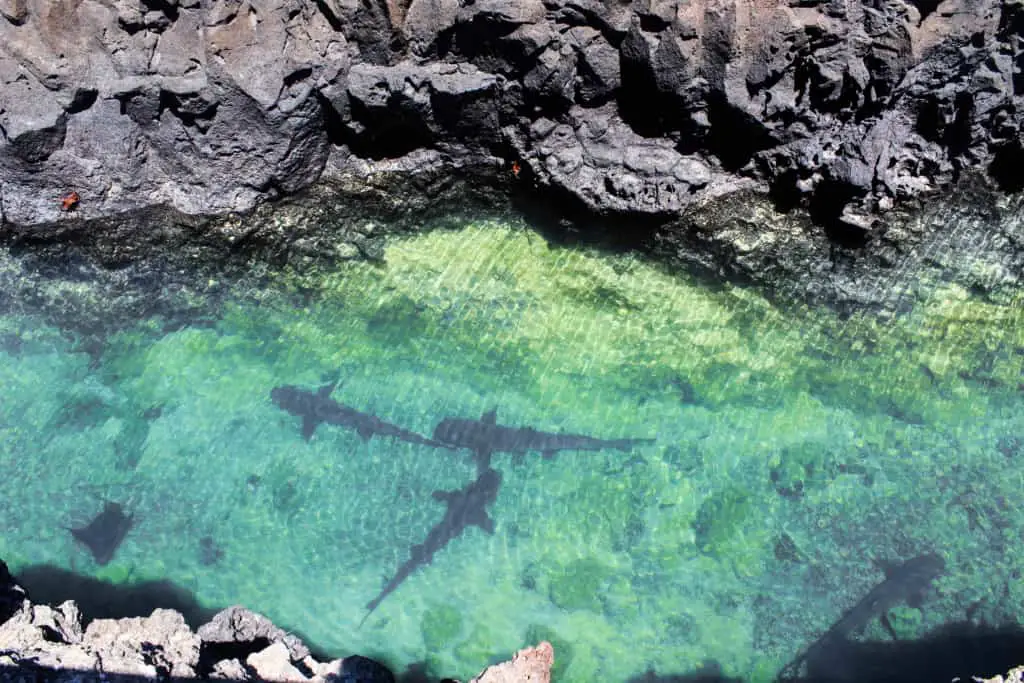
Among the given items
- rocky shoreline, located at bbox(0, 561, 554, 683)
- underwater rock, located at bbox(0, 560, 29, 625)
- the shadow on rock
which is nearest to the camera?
rocky shoreline, located at bbox(0, 561, 554, 683)

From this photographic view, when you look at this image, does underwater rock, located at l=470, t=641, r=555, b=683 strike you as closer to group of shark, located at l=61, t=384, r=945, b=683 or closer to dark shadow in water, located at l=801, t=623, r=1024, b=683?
group of shark, located at l=61, t=384, r=945, b=683

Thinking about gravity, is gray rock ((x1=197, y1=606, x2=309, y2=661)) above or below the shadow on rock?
above

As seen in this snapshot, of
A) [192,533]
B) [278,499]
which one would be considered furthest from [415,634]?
[192,533]

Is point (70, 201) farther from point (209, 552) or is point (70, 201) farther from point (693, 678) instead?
point (693, 678)

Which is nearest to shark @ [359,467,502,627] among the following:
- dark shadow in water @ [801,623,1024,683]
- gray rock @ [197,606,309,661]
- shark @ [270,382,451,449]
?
shark @ [270,382,451,449]

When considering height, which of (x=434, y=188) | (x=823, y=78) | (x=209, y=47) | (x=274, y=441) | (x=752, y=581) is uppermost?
(x=823, y=78)

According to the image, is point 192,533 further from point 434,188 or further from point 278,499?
point 434,188

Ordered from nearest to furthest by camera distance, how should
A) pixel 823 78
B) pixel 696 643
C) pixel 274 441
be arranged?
pixel 696 643
pixel 823 78
pixel 274 441

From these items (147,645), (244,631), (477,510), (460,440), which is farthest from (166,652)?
(460,440)
